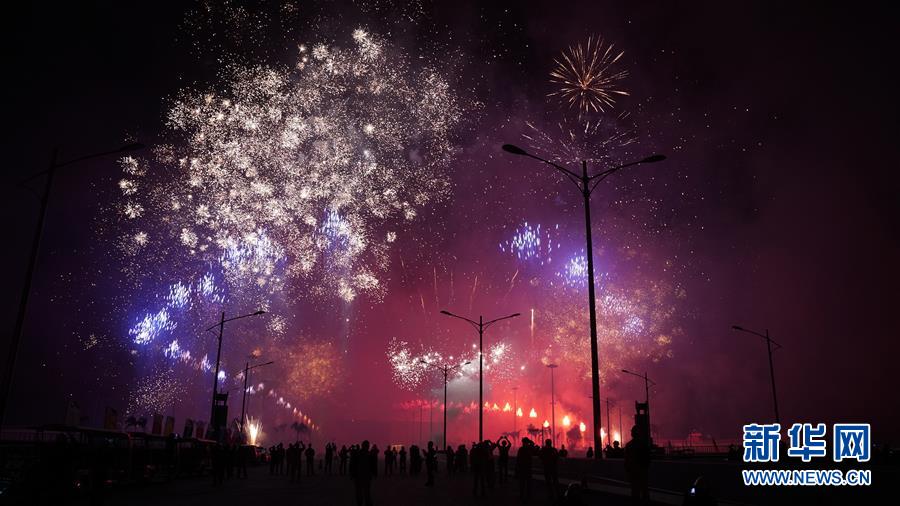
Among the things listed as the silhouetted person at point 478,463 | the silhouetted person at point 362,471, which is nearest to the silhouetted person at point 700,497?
the silhouetted person at point 362,471

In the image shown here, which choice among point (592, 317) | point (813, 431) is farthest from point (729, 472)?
point (592, 317)

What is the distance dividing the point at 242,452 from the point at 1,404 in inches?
808

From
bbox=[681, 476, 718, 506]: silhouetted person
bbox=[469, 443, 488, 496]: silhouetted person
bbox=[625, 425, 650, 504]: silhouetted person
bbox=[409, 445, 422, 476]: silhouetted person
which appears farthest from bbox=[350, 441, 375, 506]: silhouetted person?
bbox=[409, 445, 422, 476]: silhouetted person

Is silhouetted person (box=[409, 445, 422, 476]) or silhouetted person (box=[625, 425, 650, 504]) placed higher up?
silhouetted person (box=[625, 425, 650, 504])

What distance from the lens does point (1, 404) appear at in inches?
805

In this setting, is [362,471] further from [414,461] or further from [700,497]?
[414,461]

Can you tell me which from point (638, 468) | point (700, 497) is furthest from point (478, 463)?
point (700, 497)

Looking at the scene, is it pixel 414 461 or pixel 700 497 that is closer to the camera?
pixel 700 497

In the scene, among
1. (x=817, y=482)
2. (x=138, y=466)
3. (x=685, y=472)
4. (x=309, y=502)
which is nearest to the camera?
(x=817, y=482)

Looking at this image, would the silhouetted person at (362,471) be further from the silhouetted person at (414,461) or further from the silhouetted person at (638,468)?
the silhouetted person at (414,461)

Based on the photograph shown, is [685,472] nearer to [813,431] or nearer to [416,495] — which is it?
[813,431]

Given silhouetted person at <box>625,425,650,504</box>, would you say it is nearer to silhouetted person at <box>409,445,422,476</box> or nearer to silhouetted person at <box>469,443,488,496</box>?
silhouetted person at <box>469,443,488,496</box>

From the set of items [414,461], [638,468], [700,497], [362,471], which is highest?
[638,468]

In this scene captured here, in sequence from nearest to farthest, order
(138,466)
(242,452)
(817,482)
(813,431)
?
(817,482), (813,431), (138,466), (242,452)
